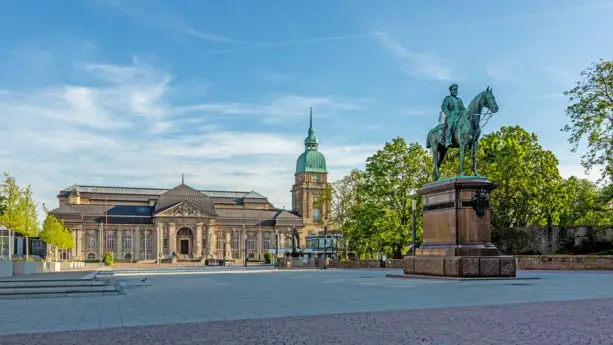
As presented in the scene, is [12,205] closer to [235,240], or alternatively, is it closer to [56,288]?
[56,288]

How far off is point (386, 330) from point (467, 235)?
15453mm

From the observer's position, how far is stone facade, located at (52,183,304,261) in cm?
15600

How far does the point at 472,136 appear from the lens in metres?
26.9

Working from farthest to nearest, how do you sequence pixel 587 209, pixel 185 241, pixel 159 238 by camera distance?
pixel 185 241, pixel 159 238, pixel 587 209

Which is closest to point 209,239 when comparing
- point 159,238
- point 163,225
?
point 163,225

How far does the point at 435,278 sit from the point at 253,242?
145 meters

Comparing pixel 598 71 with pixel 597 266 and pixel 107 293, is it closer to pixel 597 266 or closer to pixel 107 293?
pixel 597 266

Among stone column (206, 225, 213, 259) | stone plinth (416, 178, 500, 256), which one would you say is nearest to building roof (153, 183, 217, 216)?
stone column (206, 225, 213, 259)

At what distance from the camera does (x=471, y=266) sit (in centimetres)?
2470

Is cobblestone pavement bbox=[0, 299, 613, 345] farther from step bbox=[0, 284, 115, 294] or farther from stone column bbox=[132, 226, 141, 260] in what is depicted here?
stone column bbox=[132, 226, 141, 260]

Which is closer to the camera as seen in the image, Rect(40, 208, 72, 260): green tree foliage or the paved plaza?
the paved plaza

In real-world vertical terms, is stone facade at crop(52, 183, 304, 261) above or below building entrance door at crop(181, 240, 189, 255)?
above

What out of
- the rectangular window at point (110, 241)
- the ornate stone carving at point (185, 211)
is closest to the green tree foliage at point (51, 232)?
the rectangular window at point (110, 241)

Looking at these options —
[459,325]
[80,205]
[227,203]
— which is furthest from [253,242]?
[459,325]
